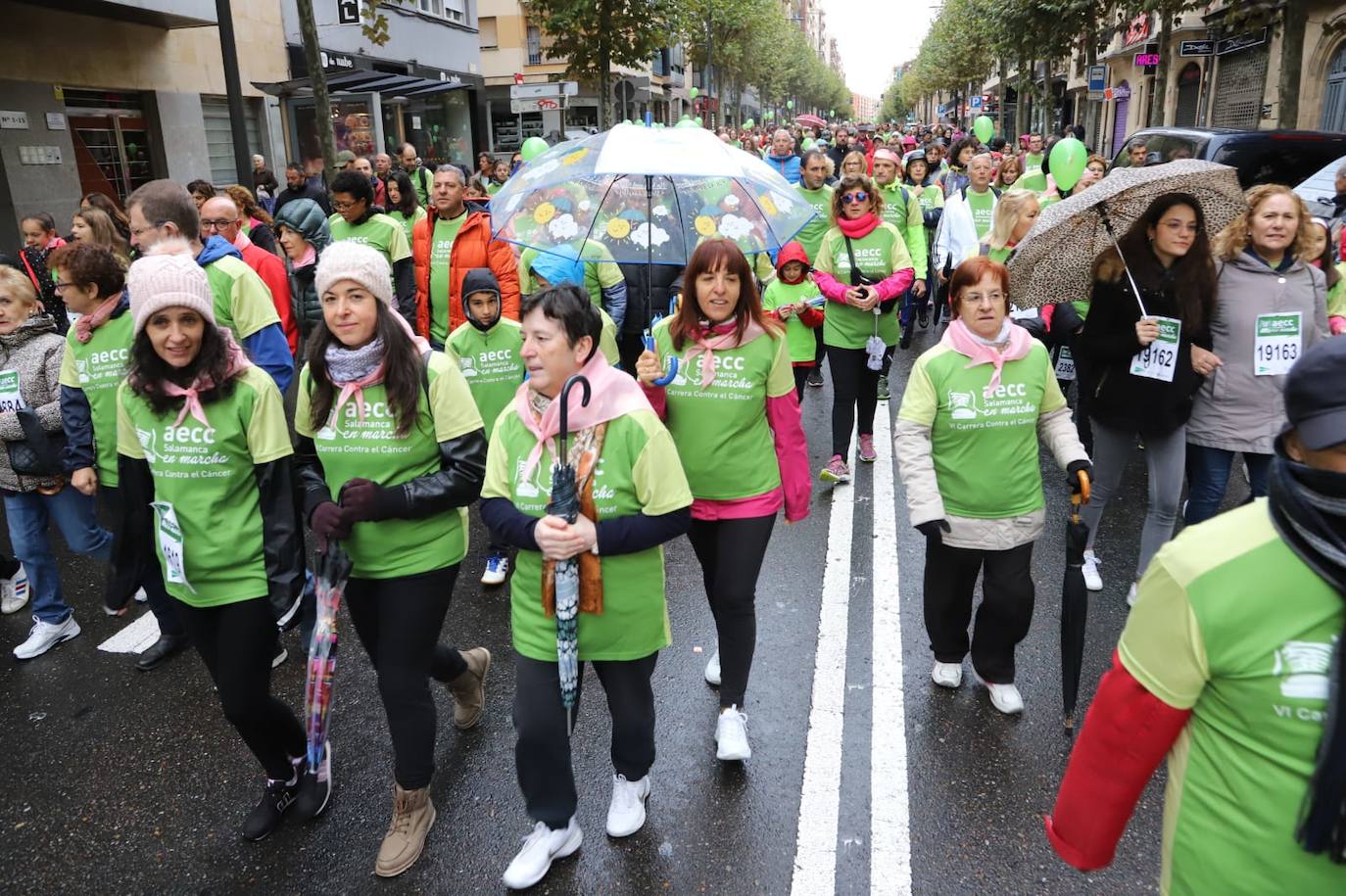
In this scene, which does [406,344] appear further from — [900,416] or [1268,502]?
[1268,502]

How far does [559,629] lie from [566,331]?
88cm

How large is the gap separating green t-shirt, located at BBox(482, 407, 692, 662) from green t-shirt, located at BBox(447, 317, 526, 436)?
6.93ft

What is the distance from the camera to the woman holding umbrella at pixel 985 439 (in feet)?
12.1

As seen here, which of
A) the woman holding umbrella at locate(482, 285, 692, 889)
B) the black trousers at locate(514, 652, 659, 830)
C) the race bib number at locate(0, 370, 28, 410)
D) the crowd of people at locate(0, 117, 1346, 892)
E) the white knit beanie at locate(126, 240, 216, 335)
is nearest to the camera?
the crowd of people at locate(0, 117, 1346, 892)

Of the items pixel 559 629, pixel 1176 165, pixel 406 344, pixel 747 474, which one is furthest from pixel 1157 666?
pixel 1176 165

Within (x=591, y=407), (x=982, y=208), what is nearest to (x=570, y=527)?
(x=591, y=407)

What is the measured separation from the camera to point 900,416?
12.4 ft

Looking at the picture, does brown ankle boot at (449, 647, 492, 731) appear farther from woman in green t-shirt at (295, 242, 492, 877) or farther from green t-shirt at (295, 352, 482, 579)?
green t-shirt at (295, 352, 482, 579)

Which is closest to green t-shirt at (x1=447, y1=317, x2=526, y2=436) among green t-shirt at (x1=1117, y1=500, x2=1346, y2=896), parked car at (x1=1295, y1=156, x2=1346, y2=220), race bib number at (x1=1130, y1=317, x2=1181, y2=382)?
race bib number at (x1=1130, y1=317, x2=1181, y2=382)

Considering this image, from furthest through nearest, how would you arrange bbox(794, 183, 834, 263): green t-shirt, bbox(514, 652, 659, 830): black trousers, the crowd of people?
bbox(794, 183, 834, 263): green t-shirt → bbox(514, 652, 659, 830): black trousers → the crowd of people

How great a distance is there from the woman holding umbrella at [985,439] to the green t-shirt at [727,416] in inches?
23.1

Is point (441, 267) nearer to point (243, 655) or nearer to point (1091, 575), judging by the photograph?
point (243, 655)

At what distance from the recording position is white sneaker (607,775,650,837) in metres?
3.24

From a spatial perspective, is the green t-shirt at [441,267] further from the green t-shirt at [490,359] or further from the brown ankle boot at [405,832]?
the brown ankle boot at [405,832]
